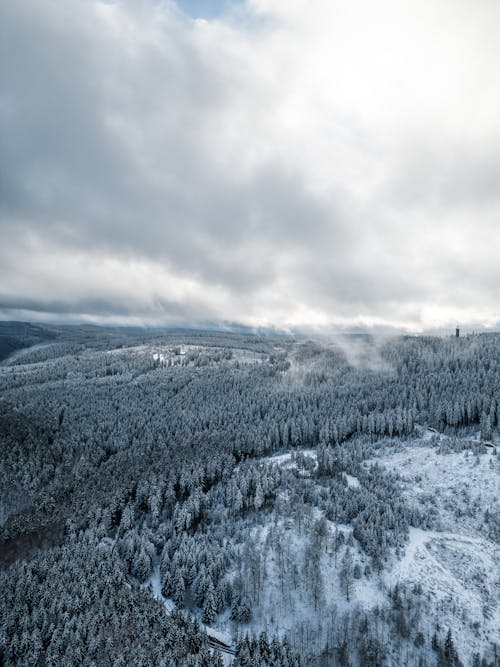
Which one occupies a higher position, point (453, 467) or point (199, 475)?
point (453, 467)

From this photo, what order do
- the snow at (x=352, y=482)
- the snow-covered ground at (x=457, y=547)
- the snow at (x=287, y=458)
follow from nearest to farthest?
1. the snow-covered ground at (x=457, y=547)
2. the snow at (x=352, y=482)
3. the snow at (x=287, y=458)

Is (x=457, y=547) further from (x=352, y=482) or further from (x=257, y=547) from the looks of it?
(x=257, y=547)

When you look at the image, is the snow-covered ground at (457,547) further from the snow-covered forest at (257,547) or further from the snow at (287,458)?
the snow at (287,458)

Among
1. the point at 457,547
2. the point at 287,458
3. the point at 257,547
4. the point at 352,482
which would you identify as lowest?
the point at 257,547

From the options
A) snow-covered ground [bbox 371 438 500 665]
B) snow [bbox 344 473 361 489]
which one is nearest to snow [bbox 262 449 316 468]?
snow [bbox 344 473 361 489]

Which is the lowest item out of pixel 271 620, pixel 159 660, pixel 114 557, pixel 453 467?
pixel 271 620

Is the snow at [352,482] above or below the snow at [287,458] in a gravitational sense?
above

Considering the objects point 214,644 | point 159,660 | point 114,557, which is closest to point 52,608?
point 114,557

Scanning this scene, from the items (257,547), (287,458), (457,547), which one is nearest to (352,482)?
(287,458)

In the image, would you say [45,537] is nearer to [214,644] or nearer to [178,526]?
[178,526]

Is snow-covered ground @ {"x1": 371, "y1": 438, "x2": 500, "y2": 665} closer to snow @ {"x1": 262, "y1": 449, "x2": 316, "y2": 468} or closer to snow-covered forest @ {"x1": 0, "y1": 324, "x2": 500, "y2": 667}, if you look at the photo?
snow-covered forest @ {"x1": 0, "y1": 324, "x2": 500, "y2": 667}

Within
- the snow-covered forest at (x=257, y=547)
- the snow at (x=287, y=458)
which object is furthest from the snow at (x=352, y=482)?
→ the snow at (x=287, y=458)
